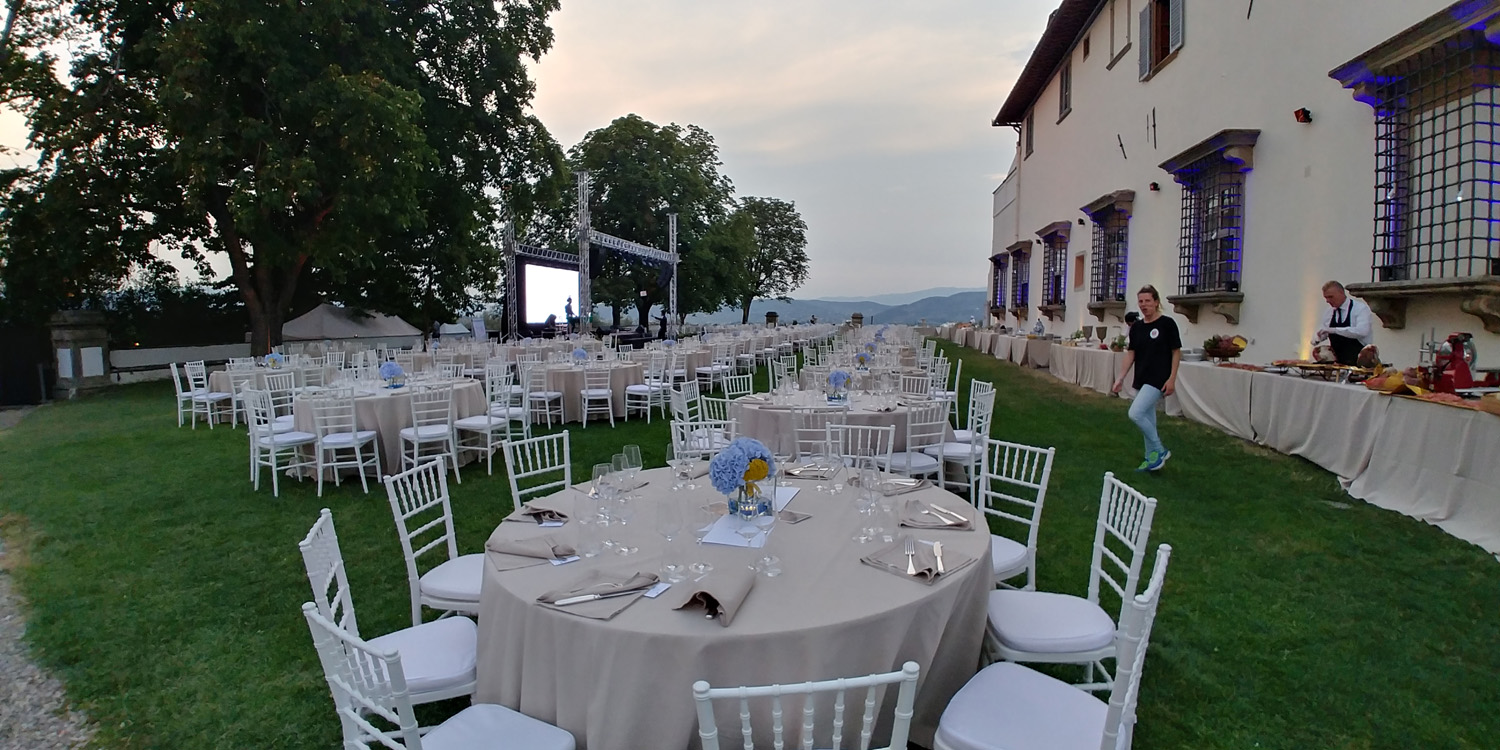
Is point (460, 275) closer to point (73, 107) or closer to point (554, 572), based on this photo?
point (73, 107)

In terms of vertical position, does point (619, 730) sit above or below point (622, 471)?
below

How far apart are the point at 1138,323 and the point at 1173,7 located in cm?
743

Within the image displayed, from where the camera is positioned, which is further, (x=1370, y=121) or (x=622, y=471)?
(x=1370, y=121)

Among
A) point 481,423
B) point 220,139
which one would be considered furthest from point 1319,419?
point 220,139

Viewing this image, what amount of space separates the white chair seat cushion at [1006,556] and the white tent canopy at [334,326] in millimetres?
18336

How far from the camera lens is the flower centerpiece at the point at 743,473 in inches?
87.6

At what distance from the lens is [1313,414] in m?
5.46

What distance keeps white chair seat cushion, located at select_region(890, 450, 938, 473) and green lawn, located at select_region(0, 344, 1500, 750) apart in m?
0.86

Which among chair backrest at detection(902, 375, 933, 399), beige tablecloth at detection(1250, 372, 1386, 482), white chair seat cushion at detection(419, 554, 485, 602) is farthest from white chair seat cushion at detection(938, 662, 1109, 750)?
beige tablecloth at detection(1250, 372, 1386, 482)

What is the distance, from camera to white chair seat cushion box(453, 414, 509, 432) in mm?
6125

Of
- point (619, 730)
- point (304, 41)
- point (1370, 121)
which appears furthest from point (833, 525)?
point (304, 41)

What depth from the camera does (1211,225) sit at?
29.5 ft

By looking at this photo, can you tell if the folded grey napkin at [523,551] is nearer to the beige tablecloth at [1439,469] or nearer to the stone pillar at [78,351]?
the beige tablecloth at [1439,469]

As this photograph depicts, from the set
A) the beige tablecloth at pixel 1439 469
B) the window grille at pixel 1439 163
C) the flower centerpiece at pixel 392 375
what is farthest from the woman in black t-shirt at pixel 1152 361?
the flower centerpiece at pixel 392 375
